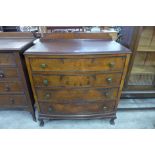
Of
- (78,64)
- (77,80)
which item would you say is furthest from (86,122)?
(78,64)

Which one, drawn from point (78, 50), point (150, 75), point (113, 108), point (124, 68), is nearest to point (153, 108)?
point (150, 75)

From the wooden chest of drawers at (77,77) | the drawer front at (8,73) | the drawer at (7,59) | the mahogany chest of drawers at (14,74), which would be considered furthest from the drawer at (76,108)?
the drawer at (7,59)

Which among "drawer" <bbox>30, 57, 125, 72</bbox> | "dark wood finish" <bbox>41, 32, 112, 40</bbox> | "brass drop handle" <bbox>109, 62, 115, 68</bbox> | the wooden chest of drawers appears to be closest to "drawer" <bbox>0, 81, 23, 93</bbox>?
the wooden chest of drawers

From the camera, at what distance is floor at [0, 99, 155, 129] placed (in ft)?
5.35

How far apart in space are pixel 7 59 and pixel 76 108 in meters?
0.91

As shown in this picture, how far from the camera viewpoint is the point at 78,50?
116 centimetres

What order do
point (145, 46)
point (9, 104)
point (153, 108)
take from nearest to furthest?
point (9, 104) → point (145, 46) → point (153, 108)

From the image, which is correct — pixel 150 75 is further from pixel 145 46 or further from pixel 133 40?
pixel 133 40

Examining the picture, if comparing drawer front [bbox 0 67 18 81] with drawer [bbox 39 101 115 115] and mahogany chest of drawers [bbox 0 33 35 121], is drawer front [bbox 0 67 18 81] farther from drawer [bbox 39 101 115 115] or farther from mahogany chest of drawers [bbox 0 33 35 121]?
drawer [bbox 39 101 115 115]

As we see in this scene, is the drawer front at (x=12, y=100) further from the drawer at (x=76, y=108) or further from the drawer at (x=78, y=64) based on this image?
the drawer at (x=78, y=64)

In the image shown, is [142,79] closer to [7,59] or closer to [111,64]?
[111,64]

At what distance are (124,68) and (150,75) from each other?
3.25 feet

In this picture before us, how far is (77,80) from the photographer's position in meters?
1.28
